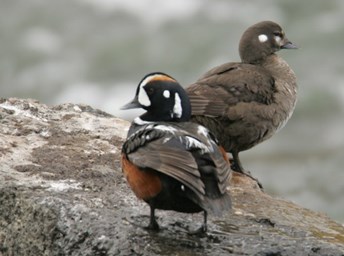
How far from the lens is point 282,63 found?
8.66 m

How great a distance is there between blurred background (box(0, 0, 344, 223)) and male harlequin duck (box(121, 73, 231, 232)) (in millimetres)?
7181

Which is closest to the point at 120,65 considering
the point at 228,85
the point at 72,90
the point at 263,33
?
the point at 72,90

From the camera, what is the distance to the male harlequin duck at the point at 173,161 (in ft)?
16.4

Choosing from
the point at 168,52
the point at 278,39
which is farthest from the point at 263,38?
the point at 168,52

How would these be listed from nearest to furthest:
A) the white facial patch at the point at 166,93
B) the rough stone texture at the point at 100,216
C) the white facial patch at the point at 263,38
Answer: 1. the rough stone texture at the point at 100,216
2. the white facial patch at the point at 166,93
3. the white facial patch at the point at 263,38

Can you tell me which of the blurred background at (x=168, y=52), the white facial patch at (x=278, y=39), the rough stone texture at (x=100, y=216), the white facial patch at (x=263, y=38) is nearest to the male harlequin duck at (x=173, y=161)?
the rough stone texture at (x=100, y=216)

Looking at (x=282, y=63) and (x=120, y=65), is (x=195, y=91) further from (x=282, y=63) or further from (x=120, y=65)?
(x=120, y=65)

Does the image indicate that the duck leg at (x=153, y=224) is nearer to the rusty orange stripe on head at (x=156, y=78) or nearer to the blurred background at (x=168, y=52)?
the rusty orange stripe on head at (x=156, y=78)

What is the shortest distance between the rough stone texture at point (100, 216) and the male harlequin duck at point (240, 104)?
828mm

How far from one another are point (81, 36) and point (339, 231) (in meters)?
10.9

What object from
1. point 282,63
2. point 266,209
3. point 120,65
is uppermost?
point 120,65

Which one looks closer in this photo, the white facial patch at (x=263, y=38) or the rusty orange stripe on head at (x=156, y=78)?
the rusty orange stripe on head at (x=156, y=78)

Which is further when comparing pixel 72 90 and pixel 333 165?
pixel 72 90

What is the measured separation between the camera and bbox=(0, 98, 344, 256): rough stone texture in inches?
208
